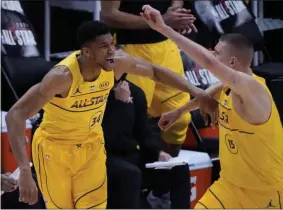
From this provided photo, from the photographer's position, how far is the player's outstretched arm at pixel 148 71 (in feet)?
13.3

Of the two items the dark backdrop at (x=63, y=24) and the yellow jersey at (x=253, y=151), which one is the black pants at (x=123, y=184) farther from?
the dark backdrop at (x=63, y=24)

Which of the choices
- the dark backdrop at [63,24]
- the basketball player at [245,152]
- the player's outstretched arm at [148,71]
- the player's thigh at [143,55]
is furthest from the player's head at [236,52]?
the dark backdrop at [63,24]

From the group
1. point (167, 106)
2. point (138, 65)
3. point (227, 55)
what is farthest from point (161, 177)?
point (227, 55)

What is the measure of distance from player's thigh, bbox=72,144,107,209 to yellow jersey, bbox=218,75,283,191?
2.48 ft

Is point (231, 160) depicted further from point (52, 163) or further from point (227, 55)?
point (52, 163)

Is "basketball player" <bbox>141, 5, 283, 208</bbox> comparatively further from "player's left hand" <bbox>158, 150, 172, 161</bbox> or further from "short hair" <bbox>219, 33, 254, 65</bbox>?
"player's left hand" <bbox>158, 150, 172, 161</bbox>

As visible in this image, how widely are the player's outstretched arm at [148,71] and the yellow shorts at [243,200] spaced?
67 centimetres

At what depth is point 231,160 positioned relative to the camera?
12.0 ft

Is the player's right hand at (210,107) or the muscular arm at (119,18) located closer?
the player's right hand at (210,107)

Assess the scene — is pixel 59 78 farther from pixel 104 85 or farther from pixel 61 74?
pixel 104 85

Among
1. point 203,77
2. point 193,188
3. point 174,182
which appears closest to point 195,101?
point 174,182

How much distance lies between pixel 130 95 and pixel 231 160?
1143 mm

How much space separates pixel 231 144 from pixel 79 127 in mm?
840

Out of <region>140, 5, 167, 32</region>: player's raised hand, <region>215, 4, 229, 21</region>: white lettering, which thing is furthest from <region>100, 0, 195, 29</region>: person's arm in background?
<region>215, 4, 229, 21</region>: white lettering
